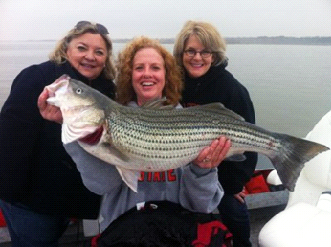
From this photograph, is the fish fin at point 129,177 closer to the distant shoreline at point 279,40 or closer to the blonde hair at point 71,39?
the blonde hair at point 71,39

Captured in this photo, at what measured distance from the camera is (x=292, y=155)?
2135 mm

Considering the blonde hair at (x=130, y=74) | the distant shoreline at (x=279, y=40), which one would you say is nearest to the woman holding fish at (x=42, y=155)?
the blonde hair at (x=130, y=74)

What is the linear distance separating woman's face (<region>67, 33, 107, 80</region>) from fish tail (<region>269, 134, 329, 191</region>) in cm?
130

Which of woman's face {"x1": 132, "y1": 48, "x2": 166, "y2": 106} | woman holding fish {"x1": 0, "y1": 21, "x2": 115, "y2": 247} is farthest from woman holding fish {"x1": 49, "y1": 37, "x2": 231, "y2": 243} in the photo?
woman holding fish {"x1": 0, "y1": 21, "x2": 115, "y2": 247}

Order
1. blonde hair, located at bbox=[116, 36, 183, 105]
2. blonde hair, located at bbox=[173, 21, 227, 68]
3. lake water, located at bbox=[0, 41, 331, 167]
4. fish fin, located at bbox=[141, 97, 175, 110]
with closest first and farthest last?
fish fin, located at bbox=[141, 97, 175, 110] < blonde hair, located at bbox=[116, 36, 183, 105] < blonde hair, located at bbox=[173, 21, 227, 68] < lake water, located at bbox=[0, 41, 331, 167]

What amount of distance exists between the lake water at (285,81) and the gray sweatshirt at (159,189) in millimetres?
2125

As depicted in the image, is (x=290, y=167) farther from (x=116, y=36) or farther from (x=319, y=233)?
(x=116, y=36)

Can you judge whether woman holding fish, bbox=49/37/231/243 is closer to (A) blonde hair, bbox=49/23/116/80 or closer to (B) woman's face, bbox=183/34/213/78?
(A) blonde hair, bbox=49/23/116/80

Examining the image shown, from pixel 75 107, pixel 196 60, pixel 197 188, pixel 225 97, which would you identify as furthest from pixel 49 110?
pixel 225 97

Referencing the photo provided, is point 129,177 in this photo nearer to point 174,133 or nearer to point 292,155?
point 174,133

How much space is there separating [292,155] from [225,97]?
2.48 feet

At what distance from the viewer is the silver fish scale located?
1.83 meters

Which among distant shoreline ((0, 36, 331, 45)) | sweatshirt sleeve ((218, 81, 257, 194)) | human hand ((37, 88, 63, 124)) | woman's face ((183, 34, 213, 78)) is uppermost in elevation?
distant shoreline ((0, 36, 331, 45))

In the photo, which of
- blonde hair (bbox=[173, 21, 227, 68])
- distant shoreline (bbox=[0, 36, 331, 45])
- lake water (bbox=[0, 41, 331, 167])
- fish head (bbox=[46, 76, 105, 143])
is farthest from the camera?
lake water (bbox=[0, 41, 331, 167])
